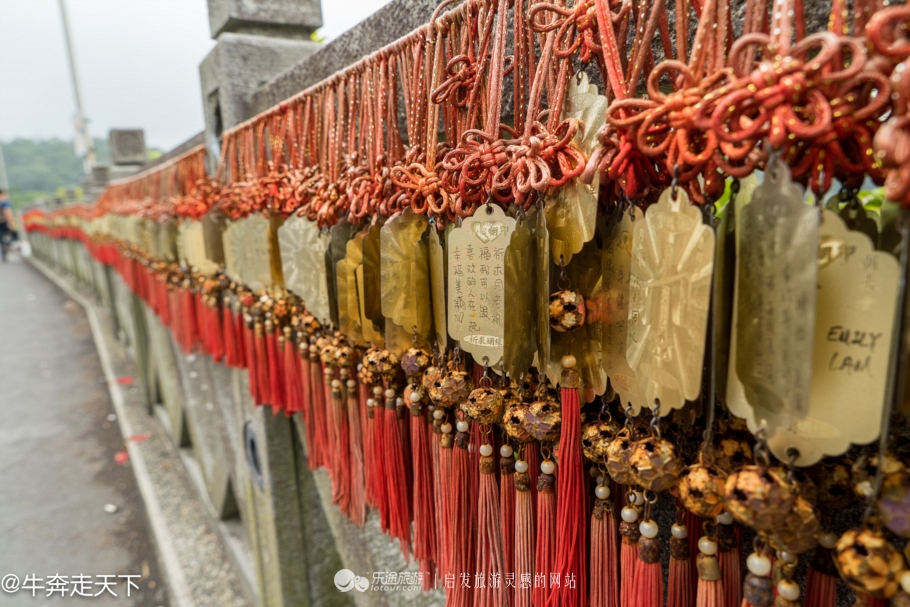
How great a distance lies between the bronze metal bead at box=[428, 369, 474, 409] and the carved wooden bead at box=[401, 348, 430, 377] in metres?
0.05

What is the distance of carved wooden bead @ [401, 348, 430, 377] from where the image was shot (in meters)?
0.59

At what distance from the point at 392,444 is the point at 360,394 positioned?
13 centimetres

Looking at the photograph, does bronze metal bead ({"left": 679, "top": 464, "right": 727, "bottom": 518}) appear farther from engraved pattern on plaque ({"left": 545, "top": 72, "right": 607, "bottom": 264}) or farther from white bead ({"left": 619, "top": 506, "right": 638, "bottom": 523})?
engraved pattern on plaque ({"left": 545, "top": 72, "right": 607, "bottom": 264})

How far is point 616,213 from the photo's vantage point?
444mm

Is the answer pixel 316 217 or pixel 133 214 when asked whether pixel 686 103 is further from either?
pixel 133 214

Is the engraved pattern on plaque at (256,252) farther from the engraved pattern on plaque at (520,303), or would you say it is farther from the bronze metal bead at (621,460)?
the bronze metal bead at (621,460)

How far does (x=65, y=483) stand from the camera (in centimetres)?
303

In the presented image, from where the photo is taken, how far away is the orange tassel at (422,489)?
649 mm

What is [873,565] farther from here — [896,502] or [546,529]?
[546,529]

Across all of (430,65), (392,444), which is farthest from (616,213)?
(392,444)

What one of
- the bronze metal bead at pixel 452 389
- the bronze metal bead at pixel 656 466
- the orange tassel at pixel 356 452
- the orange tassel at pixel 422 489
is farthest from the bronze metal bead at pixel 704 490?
the orange tassel at pixel 356 452

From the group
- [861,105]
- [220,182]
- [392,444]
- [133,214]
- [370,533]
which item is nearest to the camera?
[861,105]

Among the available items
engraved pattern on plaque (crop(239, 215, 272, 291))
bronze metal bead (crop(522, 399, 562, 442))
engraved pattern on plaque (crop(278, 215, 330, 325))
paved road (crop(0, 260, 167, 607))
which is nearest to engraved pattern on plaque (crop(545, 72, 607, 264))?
bronze metal bead (crop(522, 399, 562, 442))

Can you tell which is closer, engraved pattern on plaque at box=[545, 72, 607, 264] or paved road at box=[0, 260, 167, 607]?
engraved pattern on plaque at box=[545, 72, 607, 264]
